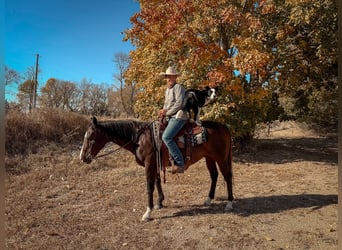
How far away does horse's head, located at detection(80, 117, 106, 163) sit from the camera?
477 centimetres

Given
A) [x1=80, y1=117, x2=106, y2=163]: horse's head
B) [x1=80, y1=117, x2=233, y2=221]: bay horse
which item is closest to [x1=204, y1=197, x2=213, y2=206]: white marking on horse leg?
[x1=80, y1=117, x2=233, y2=221]: bay horse

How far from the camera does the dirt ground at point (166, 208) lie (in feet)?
12.9

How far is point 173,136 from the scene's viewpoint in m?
4.73

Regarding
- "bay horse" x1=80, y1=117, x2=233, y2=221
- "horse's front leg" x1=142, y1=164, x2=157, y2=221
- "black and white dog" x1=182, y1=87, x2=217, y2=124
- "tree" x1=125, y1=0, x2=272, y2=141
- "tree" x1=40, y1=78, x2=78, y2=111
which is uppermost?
"tree" x1=40, y1=78, x2=78, y2=111

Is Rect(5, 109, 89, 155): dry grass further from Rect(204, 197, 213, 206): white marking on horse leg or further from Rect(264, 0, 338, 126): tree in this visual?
Rect(264, 0, 338, 126): tree

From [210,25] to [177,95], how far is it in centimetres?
483

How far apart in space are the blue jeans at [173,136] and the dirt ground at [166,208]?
1.07 metres

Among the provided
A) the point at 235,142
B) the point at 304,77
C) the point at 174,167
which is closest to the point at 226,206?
the point at 174,167

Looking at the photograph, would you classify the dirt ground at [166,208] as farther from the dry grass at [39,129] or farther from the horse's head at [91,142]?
the horse's head at [91,142]

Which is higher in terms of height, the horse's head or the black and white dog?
the black and white dog

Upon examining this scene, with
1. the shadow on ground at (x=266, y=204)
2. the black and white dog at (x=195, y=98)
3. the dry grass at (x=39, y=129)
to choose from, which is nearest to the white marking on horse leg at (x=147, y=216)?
the shadow on ground at (x=266, y=204)

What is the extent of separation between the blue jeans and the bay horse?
267mm

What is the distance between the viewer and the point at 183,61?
8.38 meters

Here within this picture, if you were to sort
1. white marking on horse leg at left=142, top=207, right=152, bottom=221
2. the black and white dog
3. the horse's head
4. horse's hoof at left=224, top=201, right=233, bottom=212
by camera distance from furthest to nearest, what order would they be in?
1. horse's hoof at left=224, top=201, right=233, bottom=212
2. the black and white dog
3. the horse's head
4. white marking on horse leg at left=142, top=207, right=152, bottom=221
